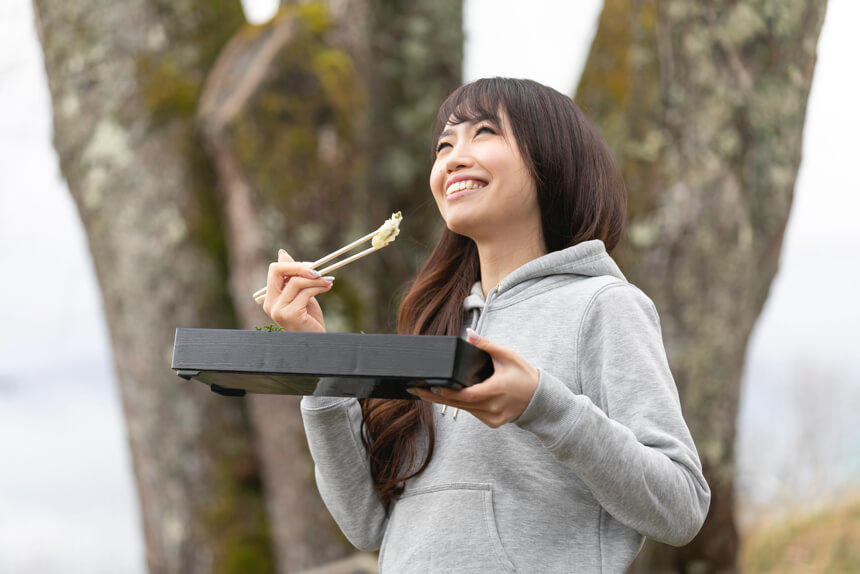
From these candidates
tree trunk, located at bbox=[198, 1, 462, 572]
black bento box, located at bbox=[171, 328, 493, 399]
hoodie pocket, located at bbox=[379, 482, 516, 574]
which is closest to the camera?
black bento box, located at bbox=[171, 328, 493, 399]

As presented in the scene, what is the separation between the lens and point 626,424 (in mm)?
1411

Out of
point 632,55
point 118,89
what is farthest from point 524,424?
point 118,89

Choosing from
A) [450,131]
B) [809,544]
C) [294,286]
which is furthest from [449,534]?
[809,544]

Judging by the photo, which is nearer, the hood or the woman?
the woman

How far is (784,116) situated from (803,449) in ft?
11.3

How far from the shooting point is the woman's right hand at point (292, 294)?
1572 mm

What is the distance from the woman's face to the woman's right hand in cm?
26

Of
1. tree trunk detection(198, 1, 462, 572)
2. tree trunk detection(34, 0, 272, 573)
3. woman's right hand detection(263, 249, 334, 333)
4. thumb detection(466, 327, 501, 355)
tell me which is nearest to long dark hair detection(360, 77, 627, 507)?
woman's right hand detection(263, 249, 334, 333)

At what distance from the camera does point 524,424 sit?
129 centimetres

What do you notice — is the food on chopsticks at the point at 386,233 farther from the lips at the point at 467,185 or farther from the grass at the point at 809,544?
the grass at the point at 809,544

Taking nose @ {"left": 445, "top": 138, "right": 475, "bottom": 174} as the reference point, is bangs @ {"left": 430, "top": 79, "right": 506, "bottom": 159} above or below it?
above

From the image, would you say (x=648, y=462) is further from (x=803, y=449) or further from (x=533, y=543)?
(x=803, y=449)

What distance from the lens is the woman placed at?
4.36ft

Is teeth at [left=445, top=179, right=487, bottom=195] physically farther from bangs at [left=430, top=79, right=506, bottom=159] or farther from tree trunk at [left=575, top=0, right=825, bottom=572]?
tree trunk at [left=575, top=0, right=825, bottom=572]
